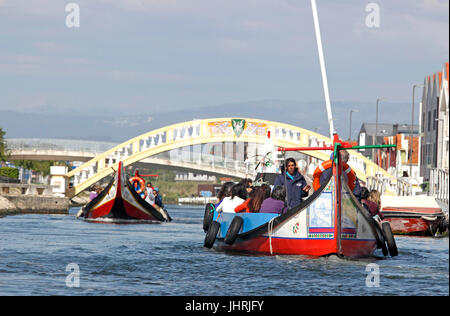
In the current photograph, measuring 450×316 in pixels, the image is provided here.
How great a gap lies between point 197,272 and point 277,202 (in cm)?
376

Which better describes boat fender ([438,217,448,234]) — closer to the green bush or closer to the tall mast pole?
the tall mast pole

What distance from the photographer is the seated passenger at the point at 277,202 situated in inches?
700

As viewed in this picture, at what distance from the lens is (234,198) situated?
65.5ft

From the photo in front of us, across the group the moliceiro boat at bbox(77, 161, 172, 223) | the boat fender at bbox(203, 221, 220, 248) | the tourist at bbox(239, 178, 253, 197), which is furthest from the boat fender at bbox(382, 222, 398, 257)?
the moliceiro boat at bbox(77, 161, 172, 223)

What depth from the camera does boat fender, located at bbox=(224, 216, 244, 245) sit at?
726 inches

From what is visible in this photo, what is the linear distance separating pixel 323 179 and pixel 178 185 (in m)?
148

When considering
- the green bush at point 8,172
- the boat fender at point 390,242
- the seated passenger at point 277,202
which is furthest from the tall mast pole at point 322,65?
the green bush at point 8,172

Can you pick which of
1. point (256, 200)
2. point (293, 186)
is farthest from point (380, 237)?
point (256, 200)

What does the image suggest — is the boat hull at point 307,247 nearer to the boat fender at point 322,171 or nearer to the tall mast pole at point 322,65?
the boat fender at point 322,171

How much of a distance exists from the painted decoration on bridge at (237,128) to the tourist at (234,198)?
126 ft
